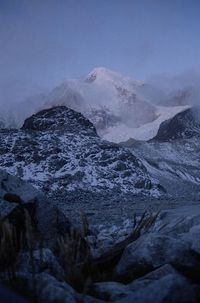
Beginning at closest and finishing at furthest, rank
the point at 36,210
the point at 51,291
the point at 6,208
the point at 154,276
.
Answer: the point at 51,291 < the point at 154,276 < the point at 6,208 < the point at 36,210

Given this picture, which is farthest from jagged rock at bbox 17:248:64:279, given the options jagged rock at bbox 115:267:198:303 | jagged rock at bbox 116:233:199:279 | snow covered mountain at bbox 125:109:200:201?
snow covered mountain at bbox 125:109:200:201

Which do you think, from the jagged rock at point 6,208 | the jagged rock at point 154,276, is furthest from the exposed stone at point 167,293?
the jagged rock at point 6,208

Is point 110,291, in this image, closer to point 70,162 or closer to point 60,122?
point 70,162

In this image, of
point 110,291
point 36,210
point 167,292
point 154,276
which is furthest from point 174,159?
point 167,292

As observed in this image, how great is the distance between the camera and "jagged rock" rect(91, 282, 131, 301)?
263 inches

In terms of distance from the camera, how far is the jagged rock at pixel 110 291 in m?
6.67

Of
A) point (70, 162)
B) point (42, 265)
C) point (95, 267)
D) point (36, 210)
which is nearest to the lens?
point (42, 265)

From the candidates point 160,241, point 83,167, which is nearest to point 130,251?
point 160,241

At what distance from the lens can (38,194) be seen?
1180 cm

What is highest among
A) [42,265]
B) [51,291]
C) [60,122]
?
[60,122]

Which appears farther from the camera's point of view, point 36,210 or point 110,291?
point 36,210

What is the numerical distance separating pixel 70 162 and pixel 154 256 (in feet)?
214

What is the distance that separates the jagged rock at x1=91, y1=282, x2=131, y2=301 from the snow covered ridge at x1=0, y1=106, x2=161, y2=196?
169 ft

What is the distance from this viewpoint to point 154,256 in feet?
26.7
